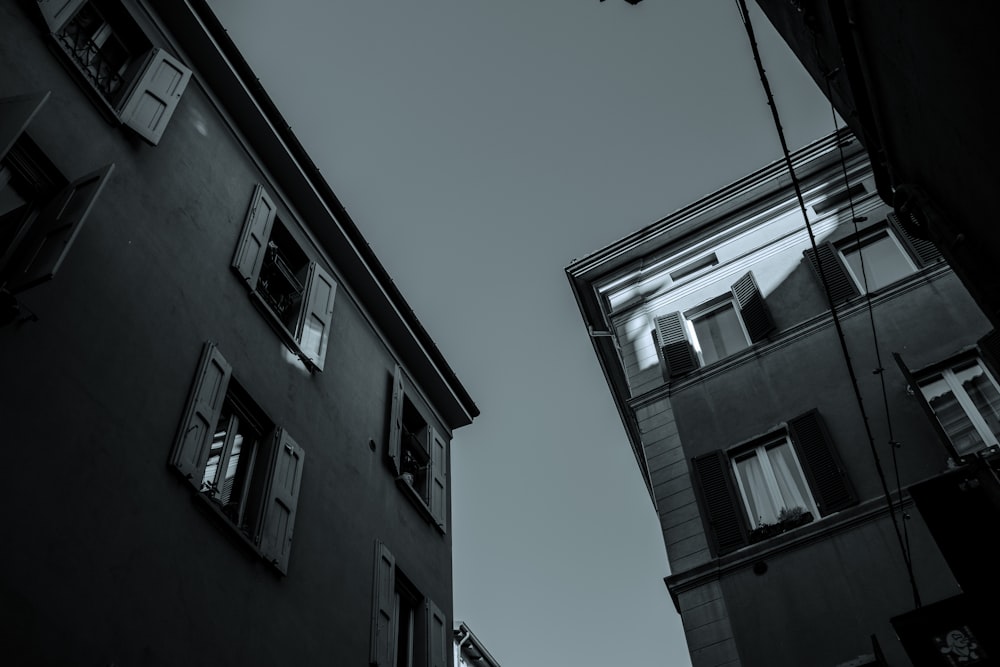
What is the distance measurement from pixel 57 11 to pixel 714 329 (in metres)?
11.4

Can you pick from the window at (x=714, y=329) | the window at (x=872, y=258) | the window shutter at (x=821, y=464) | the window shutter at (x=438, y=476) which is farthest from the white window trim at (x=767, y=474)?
the window shutter at (x=438, y=476)

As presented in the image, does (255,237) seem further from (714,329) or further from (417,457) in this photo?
(714,329)

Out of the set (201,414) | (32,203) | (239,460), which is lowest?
(201,414)

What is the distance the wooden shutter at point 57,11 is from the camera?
8023mm

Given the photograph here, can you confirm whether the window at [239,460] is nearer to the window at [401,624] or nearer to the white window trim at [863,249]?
the window at [401,624]

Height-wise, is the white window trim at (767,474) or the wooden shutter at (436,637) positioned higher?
the white window trim at (767,474)

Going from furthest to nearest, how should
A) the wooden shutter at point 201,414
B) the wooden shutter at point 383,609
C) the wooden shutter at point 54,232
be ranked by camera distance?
the wooden shutter at point 383,609 < the wooden shutter at point 201,414 < the wooden shutter at point 54,232

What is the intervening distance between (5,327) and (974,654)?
290 inches

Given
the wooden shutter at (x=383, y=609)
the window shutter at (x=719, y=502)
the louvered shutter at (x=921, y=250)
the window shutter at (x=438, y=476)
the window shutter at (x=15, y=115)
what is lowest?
the wooden shutter at (x=383, y=609)

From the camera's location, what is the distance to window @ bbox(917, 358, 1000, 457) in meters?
11.2

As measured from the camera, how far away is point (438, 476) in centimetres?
1396

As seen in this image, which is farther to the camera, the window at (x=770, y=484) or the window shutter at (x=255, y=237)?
the window at (x=770, y=484)

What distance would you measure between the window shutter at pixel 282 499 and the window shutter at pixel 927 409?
795cm

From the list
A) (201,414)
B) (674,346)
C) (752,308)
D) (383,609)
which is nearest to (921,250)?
(752,308)
